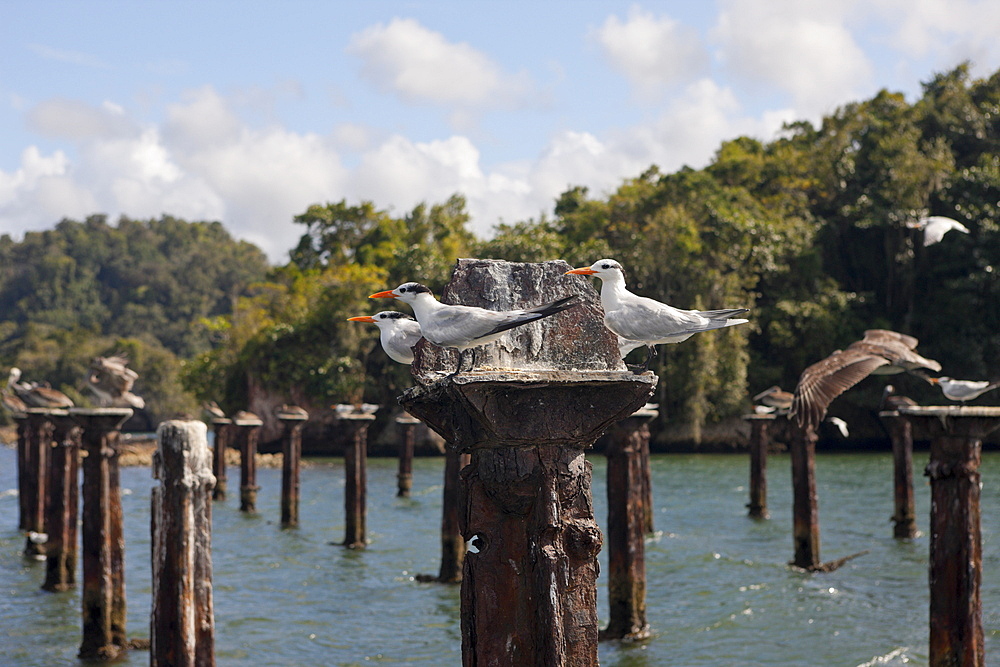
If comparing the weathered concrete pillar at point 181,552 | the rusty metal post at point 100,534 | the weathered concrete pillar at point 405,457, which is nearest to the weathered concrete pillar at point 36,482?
the rusty metal post at point 100,534

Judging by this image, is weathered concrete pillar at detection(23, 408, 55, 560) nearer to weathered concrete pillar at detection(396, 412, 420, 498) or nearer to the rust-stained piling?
weathered concrete pillar at detection(396, 412, 420, 498)

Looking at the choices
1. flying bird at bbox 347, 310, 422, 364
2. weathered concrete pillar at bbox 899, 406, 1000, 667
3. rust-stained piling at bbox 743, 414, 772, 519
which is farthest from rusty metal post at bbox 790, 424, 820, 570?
flying bird at bbox 347, 310, 422, 364

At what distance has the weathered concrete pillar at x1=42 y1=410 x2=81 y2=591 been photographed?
569 inches

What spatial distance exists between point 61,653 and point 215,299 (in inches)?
3579

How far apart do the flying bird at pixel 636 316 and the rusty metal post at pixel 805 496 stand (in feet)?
35.4

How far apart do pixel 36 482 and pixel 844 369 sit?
52.6ft

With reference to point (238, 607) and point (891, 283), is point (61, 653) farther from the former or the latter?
point (891, 283)

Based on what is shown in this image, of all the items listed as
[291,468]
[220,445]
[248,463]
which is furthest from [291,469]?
[220,445]

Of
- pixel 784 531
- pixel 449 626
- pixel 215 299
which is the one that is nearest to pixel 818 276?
pixel 784 531

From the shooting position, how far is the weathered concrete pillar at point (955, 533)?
7523mm

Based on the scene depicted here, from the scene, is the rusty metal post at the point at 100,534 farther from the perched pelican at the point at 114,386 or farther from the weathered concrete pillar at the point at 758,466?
the weathered concrete pillar at the point at 758,466

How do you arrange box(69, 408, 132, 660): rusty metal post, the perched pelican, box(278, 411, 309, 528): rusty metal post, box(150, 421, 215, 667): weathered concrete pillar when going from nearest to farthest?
box(150, 421, 215, 667): weathered concrete pillar
box(69, 408, 132, 660): rusty metal post
the perched pelican
box(278, 411, 309, 528): rusty metal post

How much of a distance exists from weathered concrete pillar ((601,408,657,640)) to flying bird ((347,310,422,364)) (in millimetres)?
5218

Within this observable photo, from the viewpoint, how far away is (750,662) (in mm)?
11867
